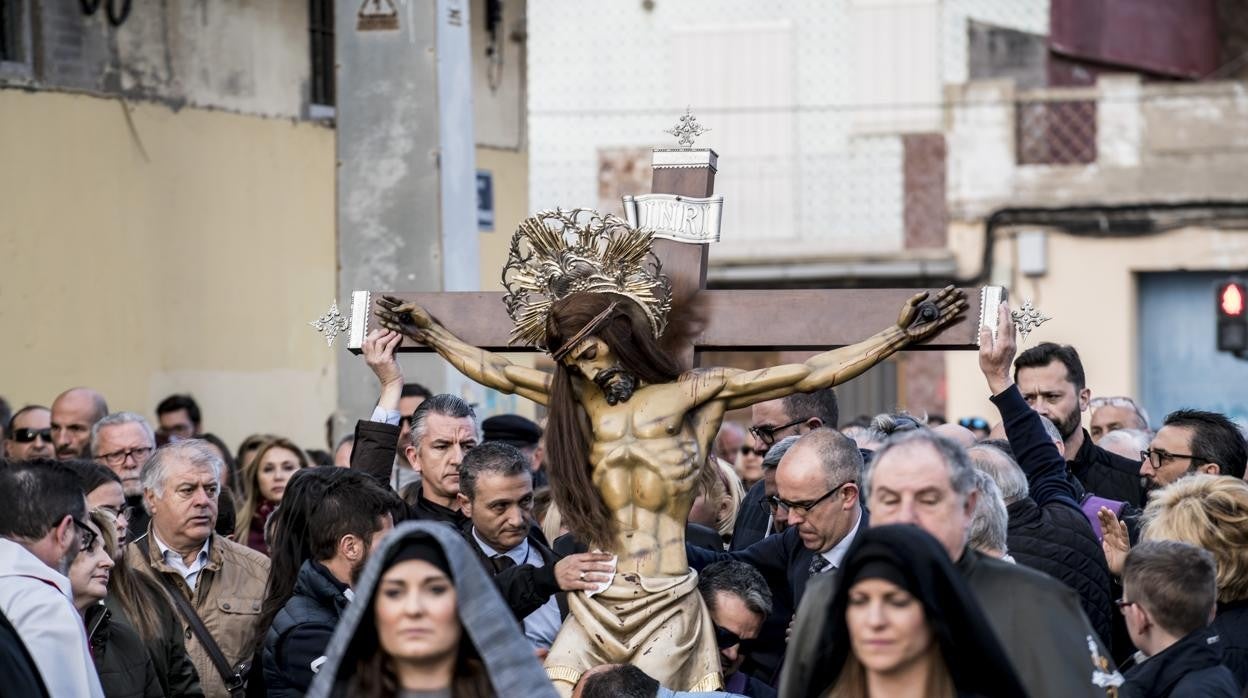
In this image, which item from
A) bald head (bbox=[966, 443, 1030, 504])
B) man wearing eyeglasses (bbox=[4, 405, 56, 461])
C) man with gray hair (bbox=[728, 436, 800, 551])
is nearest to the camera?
bald head (bbox=[966, 443, 1030, 504])

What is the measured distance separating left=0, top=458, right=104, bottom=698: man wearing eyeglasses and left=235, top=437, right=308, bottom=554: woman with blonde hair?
3.21m

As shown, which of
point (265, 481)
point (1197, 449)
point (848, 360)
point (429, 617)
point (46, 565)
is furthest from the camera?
point (265, 481)

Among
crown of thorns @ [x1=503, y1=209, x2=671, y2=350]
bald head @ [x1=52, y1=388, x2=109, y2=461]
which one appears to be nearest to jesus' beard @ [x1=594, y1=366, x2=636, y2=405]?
crown of thorns @ [x1=503, y1=209, x2=671, y2=350]

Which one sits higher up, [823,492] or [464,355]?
[464,355]

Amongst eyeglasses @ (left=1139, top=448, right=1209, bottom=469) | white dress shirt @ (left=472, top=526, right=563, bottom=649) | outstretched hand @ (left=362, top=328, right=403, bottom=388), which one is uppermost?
outstretched hand @ (left=362, top=328, right=403, bottom=388)

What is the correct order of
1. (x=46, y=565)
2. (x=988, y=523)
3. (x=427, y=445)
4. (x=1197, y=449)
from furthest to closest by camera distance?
(x=1197, y=449) < (x=427, y=445) < (x=46, y=565) < (x=988, y=523)

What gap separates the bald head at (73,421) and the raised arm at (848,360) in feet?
14.5

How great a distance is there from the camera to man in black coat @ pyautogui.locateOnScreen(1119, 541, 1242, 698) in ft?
17.6

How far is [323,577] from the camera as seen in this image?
19.7 feet

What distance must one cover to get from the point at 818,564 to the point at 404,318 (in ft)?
4.95

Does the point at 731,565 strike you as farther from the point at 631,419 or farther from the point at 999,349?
the point at 999,349

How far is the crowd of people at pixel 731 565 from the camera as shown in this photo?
4422 millimetres

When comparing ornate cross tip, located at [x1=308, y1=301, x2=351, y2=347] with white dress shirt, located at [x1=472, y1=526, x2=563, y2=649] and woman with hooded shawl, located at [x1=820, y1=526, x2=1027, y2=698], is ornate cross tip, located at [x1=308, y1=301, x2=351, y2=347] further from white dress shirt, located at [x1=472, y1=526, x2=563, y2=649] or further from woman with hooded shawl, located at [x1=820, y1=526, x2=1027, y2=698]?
woman with hooded shawl, located at [x1=820, y1=526, x2=1027, y2=698]

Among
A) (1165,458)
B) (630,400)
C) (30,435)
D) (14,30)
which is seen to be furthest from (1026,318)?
(14,30)
